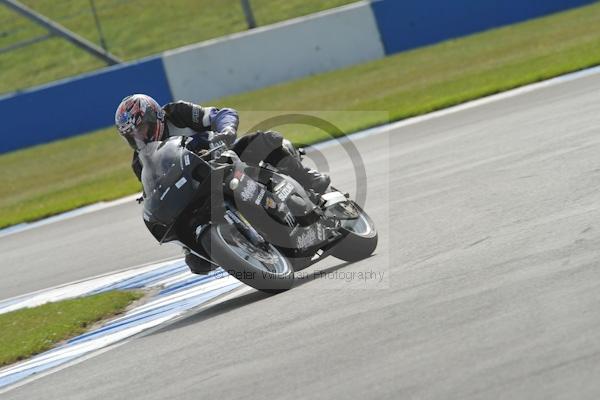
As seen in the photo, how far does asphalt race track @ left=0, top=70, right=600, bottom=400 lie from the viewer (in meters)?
4.59

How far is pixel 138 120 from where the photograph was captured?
7.21 m

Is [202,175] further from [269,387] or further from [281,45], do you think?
[281,45]

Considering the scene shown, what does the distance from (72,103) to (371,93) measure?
20.5 feet

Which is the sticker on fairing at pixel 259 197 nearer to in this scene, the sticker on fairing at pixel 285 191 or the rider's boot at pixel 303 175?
the sticker on fairing at pixel 285 191

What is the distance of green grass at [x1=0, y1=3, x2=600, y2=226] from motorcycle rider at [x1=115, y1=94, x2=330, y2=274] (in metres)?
7.46

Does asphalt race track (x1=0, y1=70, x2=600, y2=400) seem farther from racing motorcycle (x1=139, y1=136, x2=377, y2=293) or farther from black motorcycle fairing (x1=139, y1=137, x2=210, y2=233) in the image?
black motorcycle fairing (x1=139, y1=137, x2=210, y2=233)

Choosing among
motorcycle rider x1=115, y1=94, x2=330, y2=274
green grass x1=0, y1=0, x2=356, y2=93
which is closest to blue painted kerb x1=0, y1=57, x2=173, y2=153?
green grass x1=0, y1=0, x2=356, y2=93

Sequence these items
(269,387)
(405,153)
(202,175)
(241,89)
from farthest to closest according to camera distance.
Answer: (241,89)
(405,153)
(202,175)
(269,387)

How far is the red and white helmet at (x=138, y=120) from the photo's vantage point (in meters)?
7.21

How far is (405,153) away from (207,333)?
613 cm

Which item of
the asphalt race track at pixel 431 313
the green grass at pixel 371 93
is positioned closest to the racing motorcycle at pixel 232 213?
the asphalt race track at pixel 431 313

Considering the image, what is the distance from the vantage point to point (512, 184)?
29.1 feet

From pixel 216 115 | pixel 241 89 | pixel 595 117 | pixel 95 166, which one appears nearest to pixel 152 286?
pixel 216 115

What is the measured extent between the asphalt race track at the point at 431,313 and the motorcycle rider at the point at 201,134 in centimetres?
67
